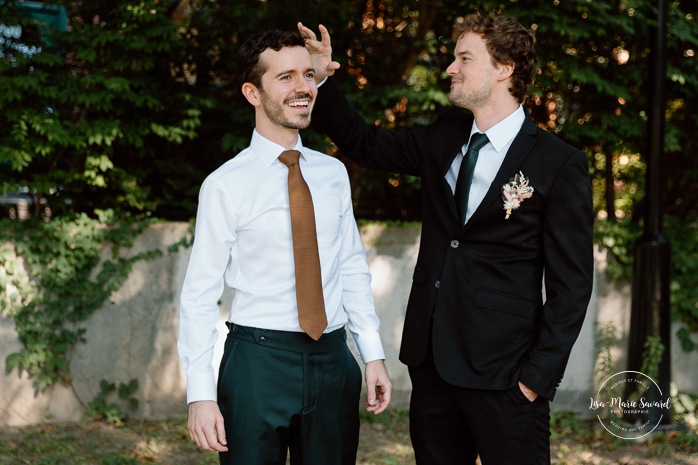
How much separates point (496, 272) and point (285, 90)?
1.03m

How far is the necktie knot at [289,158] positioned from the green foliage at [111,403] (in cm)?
361

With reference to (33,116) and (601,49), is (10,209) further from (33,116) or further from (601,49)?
(601,49)

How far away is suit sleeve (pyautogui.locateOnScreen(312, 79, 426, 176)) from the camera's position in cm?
317

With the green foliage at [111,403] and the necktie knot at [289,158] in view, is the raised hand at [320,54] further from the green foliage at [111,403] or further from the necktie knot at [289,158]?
the green foliage at [111,403]

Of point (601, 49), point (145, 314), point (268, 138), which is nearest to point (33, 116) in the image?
point (145, 314)

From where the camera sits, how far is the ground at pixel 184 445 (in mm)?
4863

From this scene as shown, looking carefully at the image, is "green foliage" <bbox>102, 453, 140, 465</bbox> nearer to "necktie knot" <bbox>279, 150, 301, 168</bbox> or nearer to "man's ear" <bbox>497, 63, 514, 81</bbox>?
"necktie knot" <bbox>279, 150, 301, 168</bbox>

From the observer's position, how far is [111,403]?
5.63m

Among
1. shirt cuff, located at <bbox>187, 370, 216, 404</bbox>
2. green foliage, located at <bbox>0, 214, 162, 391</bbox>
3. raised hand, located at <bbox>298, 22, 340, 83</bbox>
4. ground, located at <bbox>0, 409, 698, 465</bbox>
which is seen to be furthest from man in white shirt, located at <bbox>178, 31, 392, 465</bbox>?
green foliage, located at <bbox>0, 214, 162, 391</bbox>

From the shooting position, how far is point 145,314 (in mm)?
5652

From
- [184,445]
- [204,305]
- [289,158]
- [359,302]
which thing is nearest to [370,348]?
[359,302]

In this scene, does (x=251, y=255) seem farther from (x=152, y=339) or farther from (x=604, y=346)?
(x=604, y=346)

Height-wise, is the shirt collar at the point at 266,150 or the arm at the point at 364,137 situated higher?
the arm at the point at 364,137
